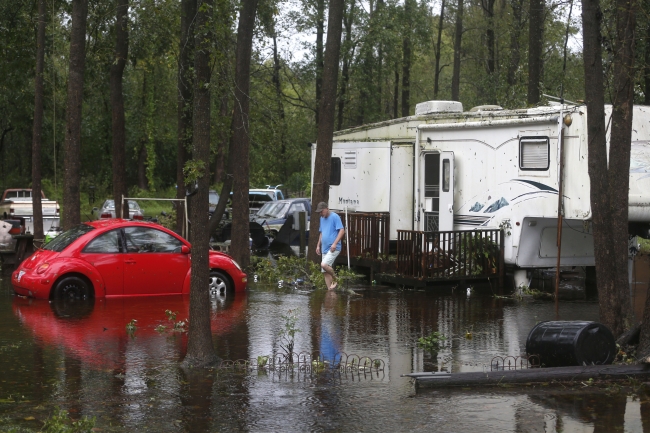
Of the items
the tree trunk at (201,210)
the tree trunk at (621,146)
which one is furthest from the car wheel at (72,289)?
the tree trunk at (621,146)

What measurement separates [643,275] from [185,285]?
34.9 ft

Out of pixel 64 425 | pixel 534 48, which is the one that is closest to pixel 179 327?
pixel 64 425

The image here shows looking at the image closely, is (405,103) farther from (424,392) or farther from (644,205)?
(424,392)

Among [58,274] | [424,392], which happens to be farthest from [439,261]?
[424,392]

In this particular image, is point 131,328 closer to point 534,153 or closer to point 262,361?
point 262,361

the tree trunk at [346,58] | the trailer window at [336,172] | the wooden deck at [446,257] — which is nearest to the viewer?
the wooden deck at [446,257]

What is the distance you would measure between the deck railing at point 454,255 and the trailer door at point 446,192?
3.17ft

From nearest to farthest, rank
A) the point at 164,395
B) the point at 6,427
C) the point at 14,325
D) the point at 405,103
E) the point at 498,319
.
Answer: the point at 6,427
the point at 164,395
the point at 14,325
the point at 498,319
the point at 405,103

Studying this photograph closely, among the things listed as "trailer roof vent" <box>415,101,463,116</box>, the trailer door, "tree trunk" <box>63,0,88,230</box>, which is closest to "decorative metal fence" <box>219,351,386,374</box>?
the trailer door

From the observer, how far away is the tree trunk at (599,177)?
33.5ft

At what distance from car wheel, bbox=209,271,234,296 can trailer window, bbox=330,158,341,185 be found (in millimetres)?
5665

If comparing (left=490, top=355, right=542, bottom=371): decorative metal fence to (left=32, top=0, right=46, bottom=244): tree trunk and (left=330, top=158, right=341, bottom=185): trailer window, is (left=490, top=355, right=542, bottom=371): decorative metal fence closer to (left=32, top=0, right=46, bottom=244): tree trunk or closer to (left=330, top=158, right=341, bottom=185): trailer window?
(left=330, top=158, right=341, bottom=185): trailer window

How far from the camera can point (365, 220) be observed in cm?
1877

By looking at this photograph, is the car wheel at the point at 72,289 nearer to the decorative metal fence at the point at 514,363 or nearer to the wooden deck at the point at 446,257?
the wooden deck at the point at 446,257
